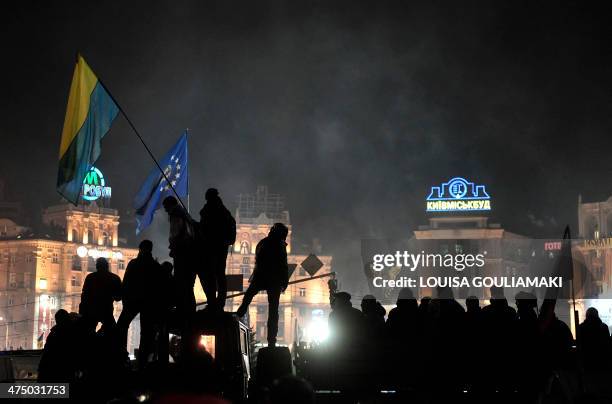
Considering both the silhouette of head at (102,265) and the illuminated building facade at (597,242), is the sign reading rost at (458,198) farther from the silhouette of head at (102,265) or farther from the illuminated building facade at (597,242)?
the silhouette of head at (102,265)

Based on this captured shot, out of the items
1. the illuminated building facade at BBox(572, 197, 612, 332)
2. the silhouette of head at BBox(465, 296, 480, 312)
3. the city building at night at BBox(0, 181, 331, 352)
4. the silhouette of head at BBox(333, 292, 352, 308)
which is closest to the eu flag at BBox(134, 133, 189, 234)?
the silhouette of head at BBox(333, 292, 352, 308)

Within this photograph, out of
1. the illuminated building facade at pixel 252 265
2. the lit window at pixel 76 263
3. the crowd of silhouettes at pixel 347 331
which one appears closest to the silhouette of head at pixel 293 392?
the crowd of silhouettes at pixel 347 331

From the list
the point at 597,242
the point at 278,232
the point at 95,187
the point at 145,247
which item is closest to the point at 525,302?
the point at 278,232

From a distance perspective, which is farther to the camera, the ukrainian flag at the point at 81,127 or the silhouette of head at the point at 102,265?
the ukrainian flag at the point at 81,127

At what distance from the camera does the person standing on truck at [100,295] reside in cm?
1424

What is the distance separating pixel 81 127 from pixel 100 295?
4431 millimetres

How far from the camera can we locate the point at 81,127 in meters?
17.4

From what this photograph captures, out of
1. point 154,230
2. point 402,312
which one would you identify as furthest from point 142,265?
point 154,230

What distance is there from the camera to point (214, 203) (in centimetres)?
1400

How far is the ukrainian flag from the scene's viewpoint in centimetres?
1697

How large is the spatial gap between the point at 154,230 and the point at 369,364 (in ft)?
418

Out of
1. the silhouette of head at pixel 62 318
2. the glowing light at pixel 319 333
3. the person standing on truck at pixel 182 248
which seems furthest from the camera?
the glowing light at pixel 319 333

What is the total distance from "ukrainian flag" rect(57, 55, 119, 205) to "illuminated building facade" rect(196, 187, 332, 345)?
4419 inches

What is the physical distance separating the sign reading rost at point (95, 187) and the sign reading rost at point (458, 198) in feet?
157
